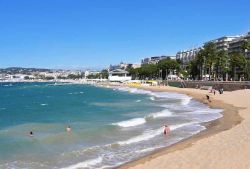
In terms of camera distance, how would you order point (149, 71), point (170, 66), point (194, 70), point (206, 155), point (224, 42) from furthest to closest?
point (149, 71)
point (224, 42)
point (170, 66)
point (194, 70)
point (206, 155)

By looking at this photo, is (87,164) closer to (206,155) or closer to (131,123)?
(206,155)

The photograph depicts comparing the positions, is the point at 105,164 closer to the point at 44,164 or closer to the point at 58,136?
the point at 44,164

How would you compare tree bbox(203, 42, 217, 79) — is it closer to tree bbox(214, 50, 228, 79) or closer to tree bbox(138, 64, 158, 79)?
tree bbox(214, 50, 228, 79)

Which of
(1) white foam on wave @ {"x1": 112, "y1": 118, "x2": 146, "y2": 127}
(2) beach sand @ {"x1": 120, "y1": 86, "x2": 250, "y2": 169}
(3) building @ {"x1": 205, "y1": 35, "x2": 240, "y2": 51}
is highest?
(3) building @ {"x1": 205, "y1": 35, "x2": 240, "y2": 51}

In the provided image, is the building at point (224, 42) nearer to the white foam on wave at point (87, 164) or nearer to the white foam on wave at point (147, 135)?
the white foam on wave at point (147, 135)

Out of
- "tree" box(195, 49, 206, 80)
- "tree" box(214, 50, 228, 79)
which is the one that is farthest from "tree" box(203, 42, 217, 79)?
"tree" box(195, 49, 206, 80)

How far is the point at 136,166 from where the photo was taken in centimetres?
1717

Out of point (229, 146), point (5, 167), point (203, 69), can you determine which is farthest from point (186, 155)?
point (203, 69)

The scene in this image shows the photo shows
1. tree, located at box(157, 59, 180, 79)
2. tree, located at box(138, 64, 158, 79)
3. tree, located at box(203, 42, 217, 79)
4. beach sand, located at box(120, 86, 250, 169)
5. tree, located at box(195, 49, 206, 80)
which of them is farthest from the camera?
tree, located at box(138, 64, 158, 79)

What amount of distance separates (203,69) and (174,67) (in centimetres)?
3685

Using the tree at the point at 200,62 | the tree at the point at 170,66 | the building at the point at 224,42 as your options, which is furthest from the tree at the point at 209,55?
the building at the point at 224,42

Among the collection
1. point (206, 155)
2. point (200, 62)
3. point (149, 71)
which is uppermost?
point (200, 62)

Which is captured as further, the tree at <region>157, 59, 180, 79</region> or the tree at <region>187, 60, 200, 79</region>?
the tree at <region>157, 59, 180, 79</region>

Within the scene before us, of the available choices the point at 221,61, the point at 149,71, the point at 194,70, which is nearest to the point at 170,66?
the point at 149,71
